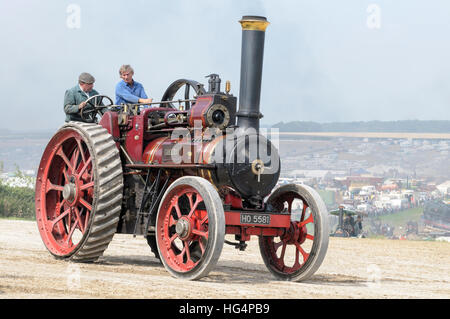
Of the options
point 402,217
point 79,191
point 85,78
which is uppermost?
point 85,78

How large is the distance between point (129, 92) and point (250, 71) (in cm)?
249

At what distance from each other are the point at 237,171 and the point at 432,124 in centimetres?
4487

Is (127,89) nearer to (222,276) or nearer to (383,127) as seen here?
(222,276)

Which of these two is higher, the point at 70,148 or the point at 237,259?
the point at 70,148

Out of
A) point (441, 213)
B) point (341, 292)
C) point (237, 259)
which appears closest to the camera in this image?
point (341, 292)

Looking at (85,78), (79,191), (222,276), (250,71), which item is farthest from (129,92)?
(222,276)

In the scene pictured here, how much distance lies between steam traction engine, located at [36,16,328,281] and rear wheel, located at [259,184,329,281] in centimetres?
1

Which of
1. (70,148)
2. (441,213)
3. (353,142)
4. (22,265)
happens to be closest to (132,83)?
(70,148)

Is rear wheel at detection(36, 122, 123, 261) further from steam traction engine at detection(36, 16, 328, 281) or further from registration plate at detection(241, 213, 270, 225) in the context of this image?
registration plate at detection(241, 213, 270, 225)

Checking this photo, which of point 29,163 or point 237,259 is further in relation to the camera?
point 29,163

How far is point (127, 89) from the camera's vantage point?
11.2m

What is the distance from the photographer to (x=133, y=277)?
28.8 feet
